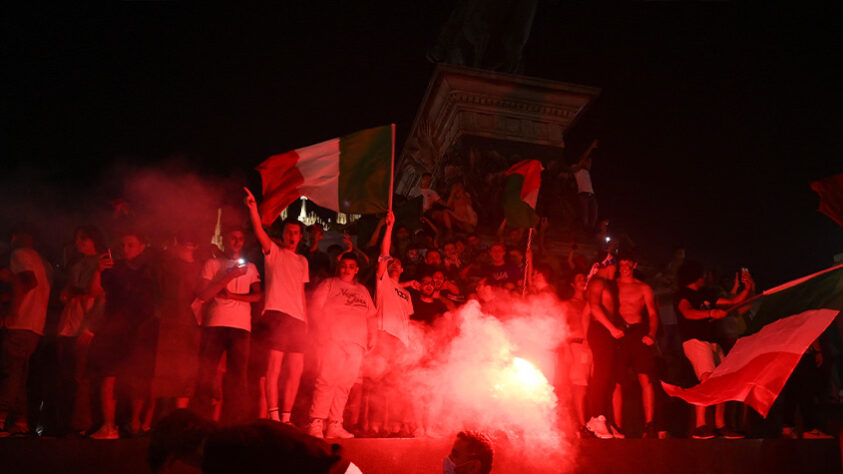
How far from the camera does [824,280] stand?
609cm

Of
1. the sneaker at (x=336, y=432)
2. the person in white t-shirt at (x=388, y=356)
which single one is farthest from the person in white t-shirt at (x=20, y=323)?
the person in white t-shirt at (x=388, y=356)

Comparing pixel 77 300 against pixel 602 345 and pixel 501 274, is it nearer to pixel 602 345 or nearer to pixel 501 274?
pixel 501 274

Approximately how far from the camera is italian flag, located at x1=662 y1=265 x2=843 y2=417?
5.78 meters

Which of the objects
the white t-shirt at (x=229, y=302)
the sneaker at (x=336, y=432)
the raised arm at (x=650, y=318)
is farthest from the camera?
the raised arm at (x=650, y=318)

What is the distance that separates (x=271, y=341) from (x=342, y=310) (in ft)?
2.44

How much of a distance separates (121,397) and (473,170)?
901 cm

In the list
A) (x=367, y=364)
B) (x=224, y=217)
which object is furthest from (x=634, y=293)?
(x=224, y=217)

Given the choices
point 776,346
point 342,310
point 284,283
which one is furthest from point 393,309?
point 776,346

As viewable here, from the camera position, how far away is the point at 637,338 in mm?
6945

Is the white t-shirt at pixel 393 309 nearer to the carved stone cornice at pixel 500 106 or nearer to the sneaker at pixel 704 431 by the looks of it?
the sneaker at pixel 704 431

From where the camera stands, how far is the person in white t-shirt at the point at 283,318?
5762 millimetres

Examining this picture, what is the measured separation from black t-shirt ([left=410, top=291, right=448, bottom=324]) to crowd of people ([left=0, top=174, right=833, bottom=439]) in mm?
13

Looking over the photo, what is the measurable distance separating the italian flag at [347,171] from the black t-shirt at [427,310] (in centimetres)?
116

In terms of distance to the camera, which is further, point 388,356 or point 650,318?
point 650,318
